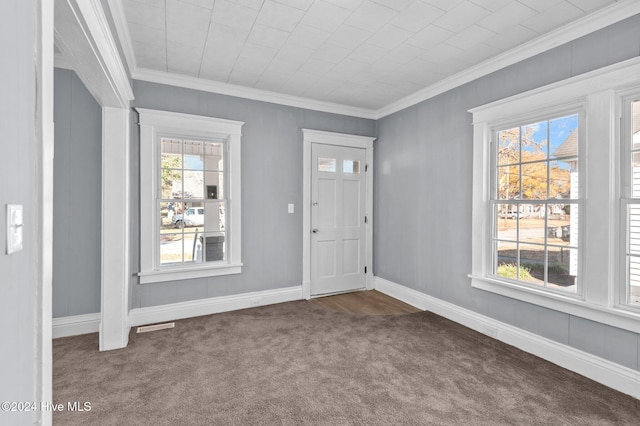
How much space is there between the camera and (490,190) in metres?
3.32

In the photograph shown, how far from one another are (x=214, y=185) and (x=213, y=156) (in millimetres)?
367

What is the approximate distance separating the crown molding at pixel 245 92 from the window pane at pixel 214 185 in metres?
1.02

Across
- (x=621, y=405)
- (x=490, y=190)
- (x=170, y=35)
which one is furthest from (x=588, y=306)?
(x=170, y=35)

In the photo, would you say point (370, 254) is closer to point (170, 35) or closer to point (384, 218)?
point (384, 218)

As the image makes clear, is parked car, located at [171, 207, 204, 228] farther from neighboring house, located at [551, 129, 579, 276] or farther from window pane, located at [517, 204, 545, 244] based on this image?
neighboring house, located at [551, 129, 579, 276]

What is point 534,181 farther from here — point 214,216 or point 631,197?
point 214,216

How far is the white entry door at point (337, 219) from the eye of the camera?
457cm

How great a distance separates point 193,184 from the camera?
12.6 ft

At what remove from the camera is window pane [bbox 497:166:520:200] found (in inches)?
123

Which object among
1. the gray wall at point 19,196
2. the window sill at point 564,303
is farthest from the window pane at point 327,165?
the gray wall at point 19,196

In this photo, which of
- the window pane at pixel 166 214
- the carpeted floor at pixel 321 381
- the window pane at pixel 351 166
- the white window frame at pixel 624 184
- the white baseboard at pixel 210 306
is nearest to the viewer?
the carpeted floor at pixel 321 381

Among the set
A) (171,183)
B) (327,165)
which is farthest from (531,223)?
(171,183)

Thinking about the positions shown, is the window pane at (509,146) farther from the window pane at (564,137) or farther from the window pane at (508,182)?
the window pane at (564,137)

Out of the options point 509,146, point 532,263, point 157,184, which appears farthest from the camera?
point 157,184
